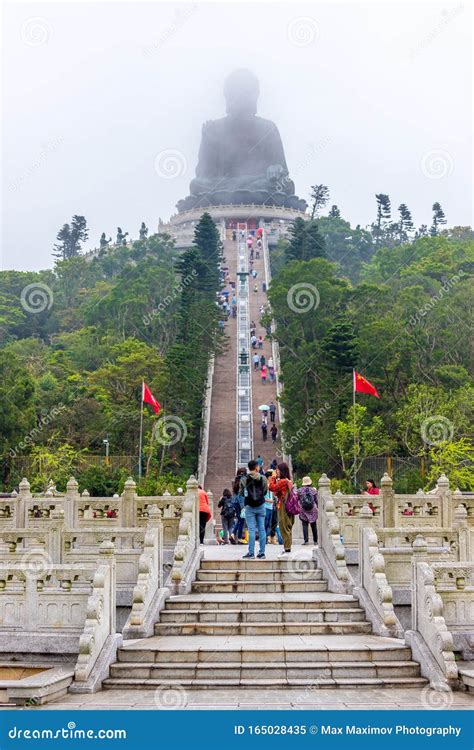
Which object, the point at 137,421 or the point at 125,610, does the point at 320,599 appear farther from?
the point at 137,421

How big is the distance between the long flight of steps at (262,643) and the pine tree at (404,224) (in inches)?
3603

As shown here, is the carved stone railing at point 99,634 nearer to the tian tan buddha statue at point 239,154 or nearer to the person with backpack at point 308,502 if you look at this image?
the person with backpack at point 308,502

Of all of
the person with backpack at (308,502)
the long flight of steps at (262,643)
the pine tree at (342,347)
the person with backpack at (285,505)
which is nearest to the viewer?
the long flight of steps at (262,643)

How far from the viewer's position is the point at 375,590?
12.3 metres

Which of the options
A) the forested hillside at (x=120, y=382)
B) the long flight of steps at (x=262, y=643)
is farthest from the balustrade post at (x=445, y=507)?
the forested hillside at (x=120, y=382)

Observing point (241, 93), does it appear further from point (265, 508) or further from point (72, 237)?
point (265, 508)

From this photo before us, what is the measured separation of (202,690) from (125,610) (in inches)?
123

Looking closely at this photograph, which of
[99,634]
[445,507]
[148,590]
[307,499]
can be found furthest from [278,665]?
[445,507]

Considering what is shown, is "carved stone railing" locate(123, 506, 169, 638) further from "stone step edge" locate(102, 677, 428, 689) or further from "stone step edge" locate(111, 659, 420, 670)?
"stone step edge" locate(102, 677, 428, 689)

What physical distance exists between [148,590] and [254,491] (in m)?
2.97

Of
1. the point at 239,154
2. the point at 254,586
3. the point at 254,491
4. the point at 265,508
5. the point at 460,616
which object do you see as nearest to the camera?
the point at 460,616

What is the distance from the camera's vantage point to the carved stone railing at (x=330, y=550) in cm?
1353

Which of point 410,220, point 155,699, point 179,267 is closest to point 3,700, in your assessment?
point 155,699

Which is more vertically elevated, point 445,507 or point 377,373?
point 377,373
